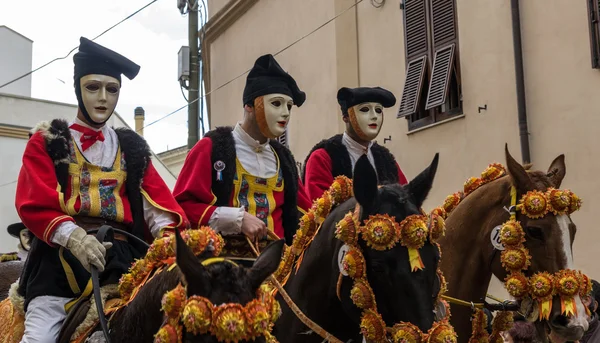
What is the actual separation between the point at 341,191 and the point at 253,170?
40.5 inches

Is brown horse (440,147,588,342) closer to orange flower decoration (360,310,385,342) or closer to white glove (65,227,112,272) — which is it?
orange flower decoration (360,310,385,342)

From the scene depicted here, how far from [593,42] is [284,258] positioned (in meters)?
5.99

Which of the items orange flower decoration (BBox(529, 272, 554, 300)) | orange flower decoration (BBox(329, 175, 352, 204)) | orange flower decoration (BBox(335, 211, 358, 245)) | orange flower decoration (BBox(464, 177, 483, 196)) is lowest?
orange flower decoration (BBox(529, 272, 554, 300))

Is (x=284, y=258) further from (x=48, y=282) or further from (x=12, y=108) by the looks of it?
(x=12, y=108)

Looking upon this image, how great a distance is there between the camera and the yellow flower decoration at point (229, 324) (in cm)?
312

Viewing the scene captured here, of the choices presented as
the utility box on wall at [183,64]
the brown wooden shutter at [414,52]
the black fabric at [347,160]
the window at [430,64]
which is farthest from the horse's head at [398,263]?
the utility box on wall at [183,64]

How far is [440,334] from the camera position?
149 inches

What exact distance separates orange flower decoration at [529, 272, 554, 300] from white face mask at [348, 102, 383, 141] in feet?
6.10

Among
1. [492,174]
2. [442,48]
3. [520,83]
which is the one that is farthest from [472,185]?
[442,48]

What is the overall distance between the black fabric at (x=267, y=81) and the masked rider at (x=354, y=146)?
0.80 meters

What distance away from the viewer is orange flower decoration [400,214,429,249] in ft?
13.0

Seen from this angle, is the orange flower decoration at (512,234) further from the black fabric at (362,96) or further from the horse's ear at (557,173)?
the black fabric at (362,96)

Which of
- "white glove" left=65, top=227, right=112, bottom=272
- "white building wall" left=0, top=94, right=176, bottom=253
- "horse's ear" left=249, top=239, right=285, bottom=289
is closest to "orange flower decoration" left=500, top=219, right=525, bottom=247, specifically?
"horse's ear" left=249, top=239, right=285, bottom=289

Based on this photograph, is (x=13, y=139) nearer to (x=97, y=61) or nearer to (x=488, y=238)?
(x=97, y=61)
